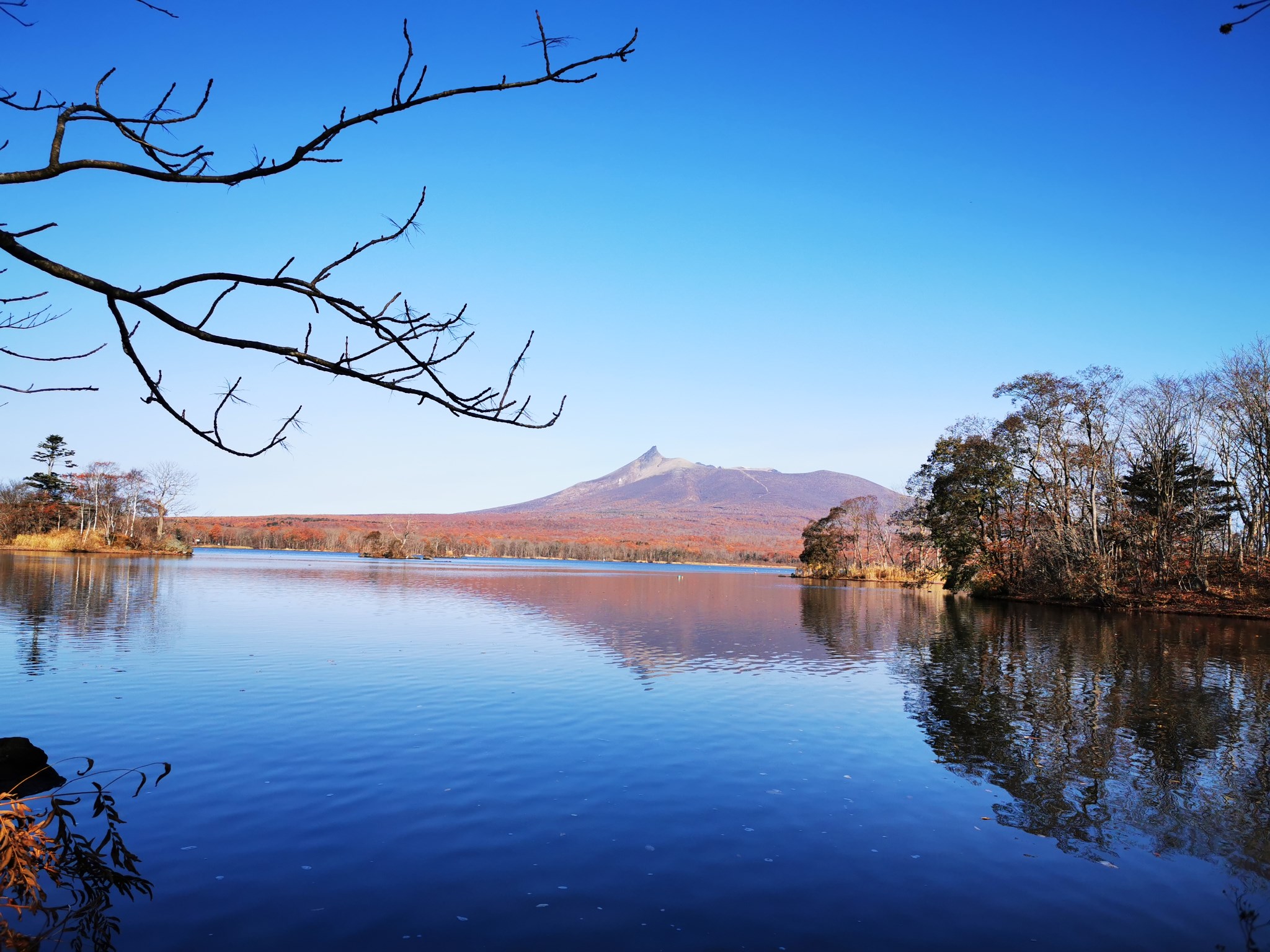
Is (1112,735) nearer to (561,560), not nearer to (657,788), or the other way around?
(657,788)

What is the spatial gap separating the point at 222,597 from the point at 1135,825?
27.5 metres

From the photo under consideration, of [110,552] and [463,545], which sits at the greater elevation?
[110,552]

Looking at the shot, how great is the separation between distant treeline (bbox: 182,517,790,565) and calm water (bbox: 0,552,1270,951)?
85054 mm

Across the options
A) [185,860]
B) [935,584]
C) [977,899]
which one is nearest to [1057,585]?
[935,584]

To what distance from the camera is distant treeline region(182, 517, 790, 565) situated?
114375 mm

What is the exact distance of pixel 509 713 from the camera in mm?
10562

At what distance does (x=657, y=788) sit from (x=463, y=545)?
123 meters

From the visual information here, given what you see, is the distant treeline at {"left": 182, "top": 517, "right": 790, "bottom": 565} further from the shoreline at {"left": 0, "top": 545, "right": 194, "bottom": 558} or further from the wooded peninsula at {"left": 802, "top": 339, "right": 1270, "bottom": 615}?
the wooded peninsula at {"left": 802, "top": 339, "right": 1270, "bottom": 615}

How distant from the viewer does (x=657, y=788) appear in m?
7.50

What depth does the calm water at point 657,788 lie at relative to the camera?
4832 millimetres

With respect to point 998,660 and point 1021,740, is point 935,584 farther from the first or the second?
point 1021,740

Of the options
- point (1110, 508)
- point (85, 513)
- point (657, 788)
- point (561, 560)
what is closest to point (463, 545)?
point (561, 560)

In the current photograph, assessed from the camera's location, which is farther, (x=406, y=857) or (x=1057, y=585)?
(x=1057, y=585)

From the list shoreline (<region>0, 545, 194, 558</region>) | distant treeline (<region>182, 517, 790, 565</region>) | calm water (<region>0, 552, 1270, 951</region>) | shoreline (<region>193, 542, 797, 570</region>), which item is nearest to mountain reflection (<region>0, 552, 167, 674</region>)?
calm water (<region>0, 552, 1270, 951</region>)
